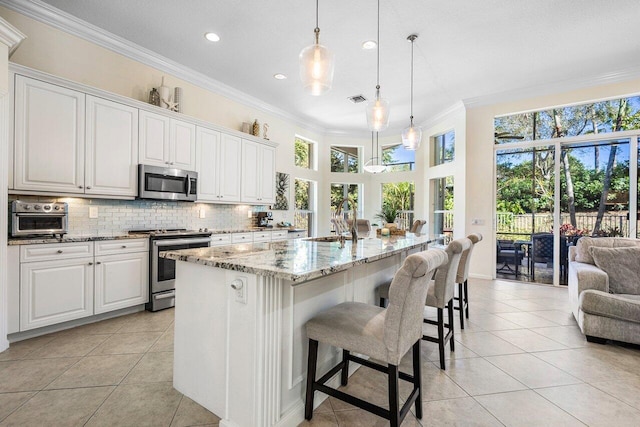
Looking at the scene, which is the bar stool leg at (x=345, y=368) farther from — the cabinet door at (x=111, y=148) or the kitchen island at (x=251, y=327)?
the cabinet door at (x=111, y=148)

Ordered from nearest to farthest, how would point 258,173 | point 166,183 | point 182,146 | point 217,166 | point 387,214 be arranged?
1. point 166,183
2. point 182,146
3. point 217,166
4. point 258,173
5. point 387,214

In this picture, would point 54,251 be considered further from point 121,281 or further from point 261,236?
point 261,236

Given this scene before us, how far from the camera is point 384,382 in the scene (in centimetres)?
212

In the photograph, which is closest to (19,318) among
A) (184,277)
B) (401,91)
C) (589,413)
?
(184,277)

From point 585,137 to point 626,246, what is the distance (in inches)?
91.0

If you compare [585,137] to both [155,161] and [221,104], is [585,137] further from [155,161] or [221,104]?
[155,161]

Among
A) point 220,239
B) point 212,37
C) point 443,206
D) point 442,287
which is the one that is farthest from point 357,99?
point 442,287

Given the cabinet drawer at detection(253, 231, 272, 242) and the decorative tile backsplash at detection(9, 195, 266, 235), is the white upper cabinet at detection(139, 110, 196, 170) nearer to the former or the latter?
the decorative tile backsplash at detection(9, 195, 266, 235)

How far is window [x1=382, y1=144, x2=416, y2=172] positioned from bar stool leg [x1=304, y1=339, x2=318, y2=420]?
630cm

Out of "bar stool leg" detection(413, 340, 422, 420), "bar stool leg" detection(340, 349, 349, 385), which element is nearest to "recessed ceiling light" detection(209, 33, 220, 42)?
"bar stool leg" detection(340, 349, 349, 385)

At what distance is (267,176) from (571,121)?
5.03 metres

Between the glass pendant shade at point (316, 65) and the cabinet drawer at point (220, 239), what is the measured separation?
2636 mm

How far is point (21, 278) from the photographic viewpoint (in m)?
2.62

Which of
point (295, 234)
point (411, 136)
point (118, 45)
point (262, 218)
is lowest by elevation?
point (295, 234)
